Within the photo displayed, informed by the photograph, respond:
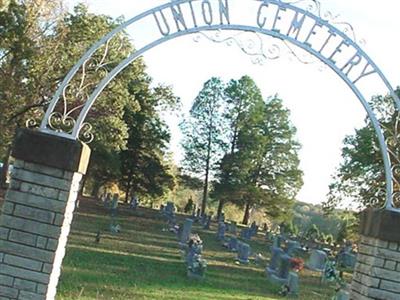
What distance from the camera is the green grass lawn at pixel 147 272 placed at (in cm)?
1187

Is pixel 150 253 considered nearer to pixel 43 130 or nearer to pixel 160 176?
pixel 43 130

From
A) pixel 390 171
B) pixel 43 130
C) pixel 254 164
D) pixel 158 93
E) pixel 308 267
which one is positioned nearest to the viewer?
pixel 43 130

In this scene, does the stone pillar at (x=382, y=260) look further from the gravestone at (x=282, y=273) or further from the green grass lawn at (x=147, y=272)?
the gravestone at (x=282, y=273)

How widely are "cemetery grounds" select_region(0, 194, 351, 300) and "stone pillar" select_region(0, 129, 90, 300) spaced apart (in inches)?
156

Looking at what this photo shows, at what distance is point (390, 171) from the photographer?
6812 millimetres

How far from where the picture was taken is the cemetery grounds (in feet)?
39.0

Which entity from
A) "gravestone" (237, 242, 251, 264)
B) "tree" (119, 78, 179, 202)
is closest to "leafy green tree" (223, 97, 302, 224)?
"tree" (119, 78, 179, 202)

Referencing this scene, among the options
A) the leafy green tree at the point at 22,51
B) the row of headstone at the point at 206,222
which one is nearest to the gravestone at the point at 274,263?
the leafy green tree at the point at 22,51

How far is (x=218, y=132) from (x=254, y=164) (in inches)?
158

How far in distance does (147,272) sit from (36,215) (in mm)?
9078

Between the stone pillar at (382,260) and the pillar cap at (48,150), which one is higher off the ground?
the pillar cap at (48,150)

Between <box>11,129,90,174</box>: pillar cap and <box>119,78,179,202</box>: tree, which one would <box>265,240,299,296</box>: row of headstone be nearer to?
<box>11,129,90,174</box>: pillar cap

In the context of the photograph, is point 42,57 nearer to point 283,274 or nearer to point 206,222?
point 283,274

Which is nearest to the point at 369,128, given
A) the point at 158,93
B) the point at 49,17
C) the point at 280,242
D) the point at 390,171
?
the point at 280,242
